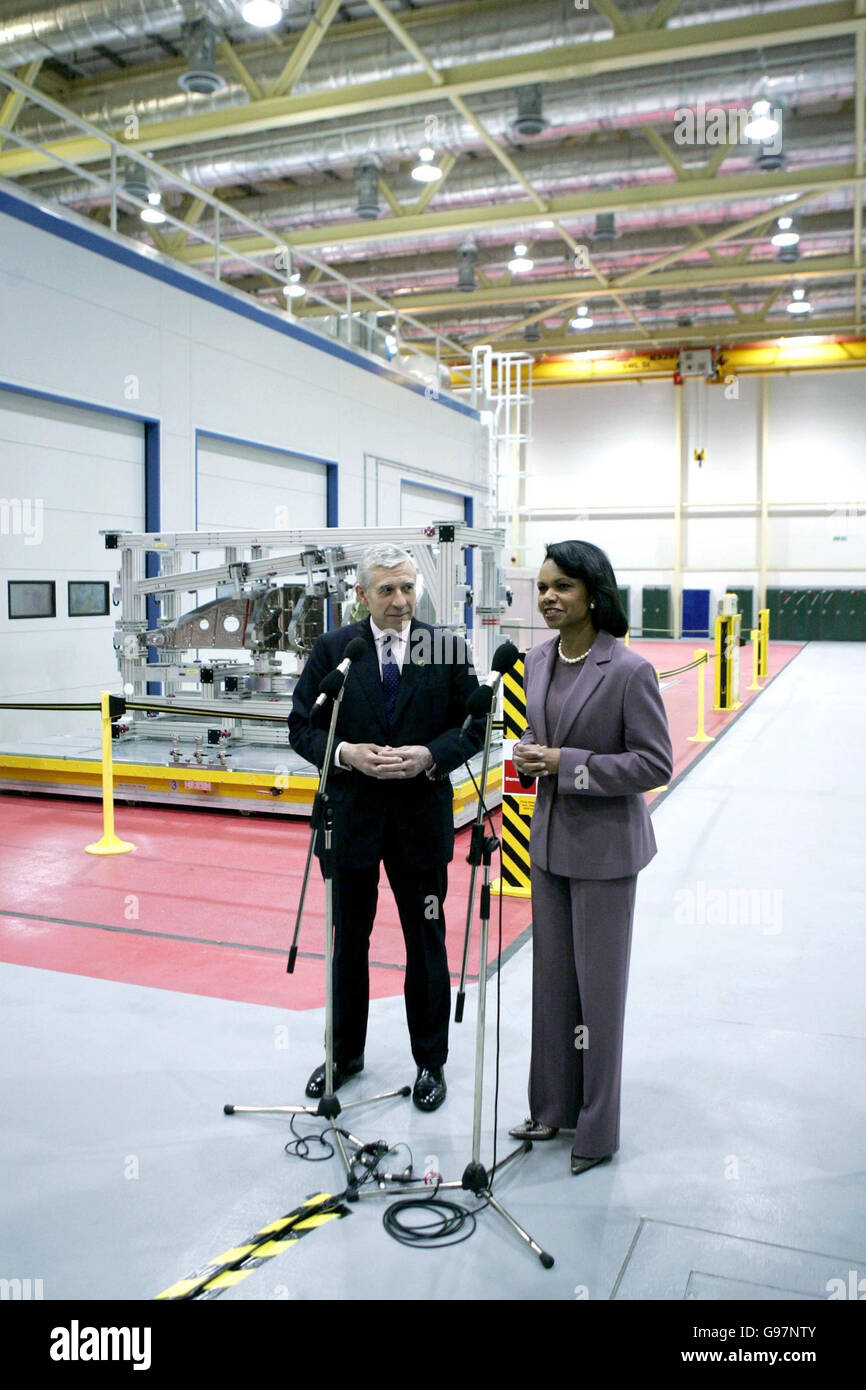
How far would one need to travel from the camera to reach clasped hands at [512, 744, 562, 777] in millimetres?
3145

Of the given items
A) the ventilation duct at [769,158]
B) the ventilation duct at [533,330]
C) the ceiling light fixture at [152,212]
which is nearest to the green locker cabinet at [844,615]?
the ventilation duct at [533,330]

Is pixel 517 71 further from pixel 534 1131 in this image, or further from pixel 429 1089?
pixel 534 1131

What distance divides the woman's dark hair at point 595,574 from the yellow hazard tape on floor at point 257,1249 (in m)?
1.89

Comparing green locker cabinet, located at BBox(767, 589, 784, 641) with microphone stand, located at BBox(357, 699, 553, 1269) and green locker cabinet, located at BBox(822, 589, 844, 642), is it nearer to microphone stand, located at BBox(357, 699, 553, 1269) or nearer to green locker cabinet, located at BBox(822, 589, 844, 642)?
green locker cabinet, located at BBox(822, 589, 844, 642)

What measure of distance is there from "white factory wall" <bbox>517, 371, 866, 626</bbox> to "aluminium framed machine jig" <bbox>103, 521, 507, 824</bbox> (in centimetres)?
2012

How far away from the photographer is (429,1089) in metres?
3.64

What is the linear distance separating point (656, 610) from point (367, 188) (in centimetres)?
1770

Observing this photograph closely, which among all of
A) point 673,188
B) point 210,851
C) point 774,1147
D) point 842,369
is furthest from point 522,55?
point 842,369

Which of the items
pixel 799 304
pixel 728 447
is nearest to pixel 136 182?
pixel 799 304

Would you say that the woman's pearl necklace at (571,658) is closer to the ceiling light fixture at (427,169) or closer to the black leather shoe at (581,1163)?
the black leather shoe at (581,1163)

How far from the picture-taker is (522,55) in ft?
36.7

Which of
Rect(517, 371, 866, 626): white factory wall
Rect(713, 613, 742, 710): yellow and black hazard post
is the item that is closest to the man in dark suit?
Rect(713, 613, 742, 710): yellow and black hazard post

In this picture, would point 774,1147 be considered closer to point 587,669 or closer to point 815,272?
point 587,669
